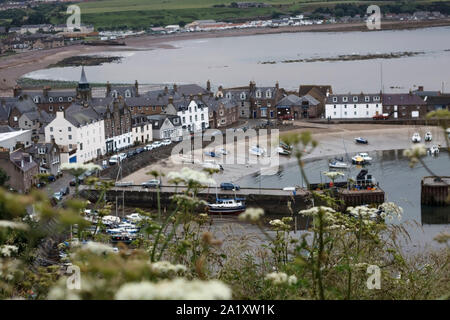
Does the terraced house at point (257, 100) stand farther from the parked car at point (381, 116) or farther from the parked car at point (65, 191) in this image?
the parked car at point (65, 191)

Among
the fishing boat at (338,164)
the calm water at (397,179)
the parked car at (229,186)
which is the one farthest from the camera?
the fishing boat at (338,164)

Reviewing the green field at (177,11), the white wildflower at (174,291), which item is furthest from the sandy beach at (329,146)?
the green field at (177,11)

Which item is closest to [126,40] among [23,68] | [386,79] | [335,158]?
[23,68]

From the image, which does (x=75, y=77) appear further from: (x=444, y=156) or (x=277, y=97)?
(x=444, y=156)

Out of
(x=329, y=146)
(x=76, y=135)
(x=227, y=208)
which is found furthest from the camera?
(x=329, y=146)

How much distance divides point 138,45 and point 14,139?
59794mm

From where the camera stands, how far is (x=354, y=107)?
33344 millimetres

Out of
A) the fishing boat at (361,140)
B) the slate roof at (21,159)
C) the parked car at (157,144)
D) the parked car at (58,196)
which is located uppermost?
the slate roof at (21,159)

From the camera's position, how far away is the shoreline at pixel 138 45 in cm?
6034

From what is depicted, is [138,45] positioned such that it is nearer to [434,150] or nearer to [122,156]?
[122,156]

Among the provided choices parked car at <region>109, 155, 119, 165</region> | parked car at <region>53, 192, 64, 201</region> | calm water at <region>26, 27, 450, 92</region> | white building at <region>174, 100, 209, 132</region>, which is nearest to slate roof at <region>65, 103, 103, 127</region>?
parked car at <region>109, 155, 119, 165</region>

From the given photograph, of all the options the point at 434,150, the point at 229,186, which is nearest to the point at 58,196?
the point at 229,186

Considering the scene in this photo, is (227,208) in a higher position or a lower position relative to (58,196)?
lower

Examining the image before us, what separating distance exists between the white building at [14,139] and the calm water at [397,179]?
7.27 meters
